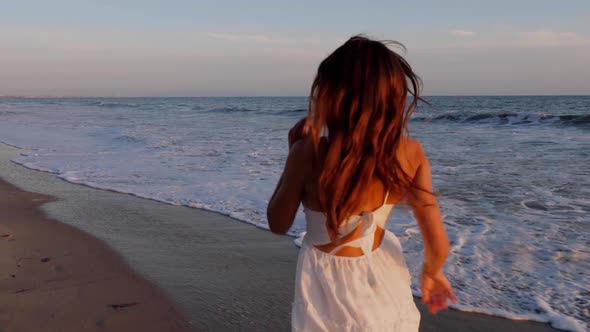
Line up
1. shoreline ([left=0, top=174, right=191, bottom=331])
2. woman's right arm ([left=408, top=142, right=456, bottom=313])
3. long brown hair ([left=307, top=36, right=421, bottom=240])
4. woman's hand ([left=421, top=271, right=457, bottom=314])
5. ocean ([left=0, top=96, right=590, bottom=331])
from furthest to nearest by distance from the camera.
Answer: ocean ([left=0, top=96, right=590, bottom=331]) < shoreline ([left=0, top=174, right=191, bottom=331]) < woman's hand ([left=421, top=271, right=457, bottom=314]) < woman's right arm ([left=408, top=142, right=456, bottom=313]) < long brown hair ([left=307, top=36, right=421, bottom=240])

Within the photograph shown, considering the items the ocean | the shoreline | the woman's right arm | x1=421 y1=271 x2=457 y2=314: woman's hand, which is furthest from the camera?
the ocean

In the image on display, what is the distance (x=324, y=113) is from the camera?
1.38 metres

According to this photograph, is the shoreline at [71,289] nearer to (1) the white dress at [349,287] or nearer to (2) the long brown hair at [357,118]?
(1) the white dress at [349,287]

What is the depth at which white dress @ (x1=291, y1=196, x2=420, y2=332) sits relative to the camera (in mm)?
1502

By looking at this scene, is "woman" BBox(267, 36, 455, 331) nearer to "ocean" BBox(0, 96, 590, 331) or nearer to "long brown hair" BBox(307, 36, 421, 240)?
"long brown hair" BBox(307, 36, 421, 240)

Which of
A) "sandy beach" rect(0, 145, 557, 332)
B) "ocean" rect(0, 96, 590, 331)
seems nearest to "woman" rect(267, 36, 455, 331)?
"ocean" rect(0, 96, 590, 331)

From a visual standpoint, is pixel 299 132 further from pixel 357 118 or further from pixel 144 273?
pixel 144 273

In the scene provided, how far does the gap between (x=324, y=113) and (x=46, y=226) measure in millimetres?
4792

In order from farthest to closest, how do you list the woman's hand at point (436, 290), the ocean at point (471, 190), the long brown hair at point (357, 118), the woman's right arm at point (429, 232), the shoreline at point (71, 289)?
the ocean at point (471, 190) → the shoreline at point (71, 289) → the woman's hand at point (436, 290) → the woman's right arm at point (429, 232) → the long brown hair at point (357, 118)

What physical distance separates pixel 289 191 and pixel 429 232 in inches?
16.0

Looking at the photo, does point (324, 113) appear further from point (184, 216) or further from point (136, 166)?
point (136, 166)

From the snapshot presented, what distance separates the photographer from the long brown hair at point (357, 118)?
136cm

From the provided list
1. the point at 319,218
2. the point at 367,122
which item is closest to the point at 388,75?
the point at 367,122

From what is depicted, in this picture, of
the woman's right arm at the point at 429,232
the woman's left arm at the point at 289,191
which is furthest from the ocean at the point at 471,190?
the woman's left arm at the point at 289,191
